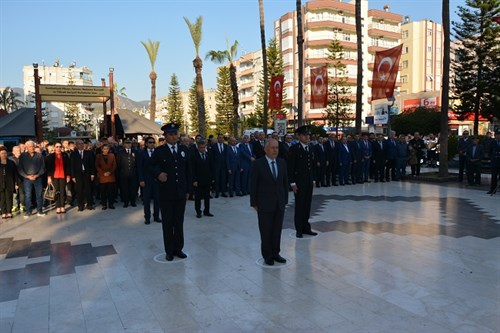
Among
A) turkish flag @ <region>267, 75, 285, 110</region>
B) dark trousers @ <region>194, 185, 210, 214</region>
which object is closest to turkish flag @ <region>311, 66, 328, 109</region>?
turkish flag @ <region>267, 75, 285, 110</region>

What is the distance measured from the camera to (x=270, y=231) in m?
5.84

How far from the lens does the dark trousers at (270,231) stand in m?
5.81

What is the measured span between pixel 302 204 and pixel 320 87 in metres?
14.2

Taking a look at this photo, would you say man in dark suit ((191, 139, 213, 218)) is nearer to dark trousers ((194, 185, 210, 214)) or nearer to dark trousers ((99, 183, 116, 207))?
dark trousers ((194, 185, 210, 214))

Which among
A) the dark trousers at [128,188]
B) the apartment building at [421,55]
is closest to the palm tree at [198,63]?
the dark trousers at [128,188]

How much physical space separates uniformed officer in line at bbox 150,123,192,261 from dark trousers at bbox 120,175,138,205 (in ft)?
16.9

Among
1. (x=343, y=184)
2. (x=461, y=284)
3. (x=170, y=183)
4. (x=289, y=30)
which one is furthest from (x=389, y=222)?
(x=289, y=30)

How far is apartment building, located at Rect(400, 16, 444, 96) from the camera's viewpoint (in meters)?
73.6

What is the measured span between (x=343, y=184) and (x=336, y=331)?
38.1 ft

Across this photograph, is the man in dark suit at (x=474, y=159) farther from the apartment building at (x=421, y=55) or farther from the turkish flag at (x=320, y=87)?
the apartment building at (x=421, y=55)

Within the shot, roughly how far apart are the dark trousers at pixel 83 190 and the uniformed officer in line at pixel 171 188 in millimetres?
5196

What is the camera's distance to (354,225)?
328 inches

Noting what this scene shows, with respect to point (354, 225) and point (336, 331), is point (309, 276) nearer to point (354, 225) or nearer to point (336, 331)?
point (336, 331)

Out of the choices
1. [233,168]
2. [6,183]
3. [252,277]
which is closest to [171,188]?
[252,277]
